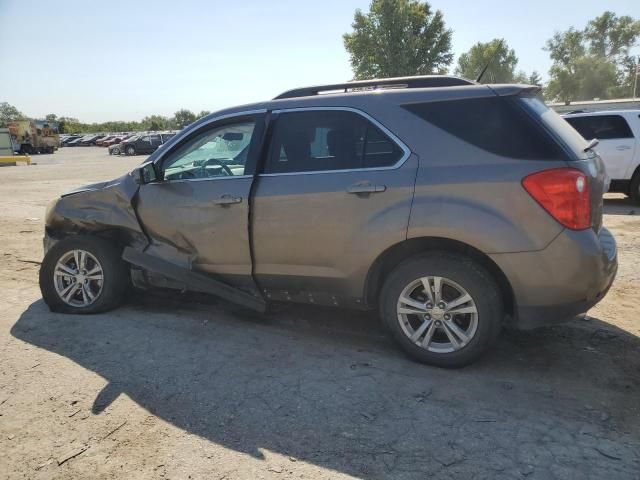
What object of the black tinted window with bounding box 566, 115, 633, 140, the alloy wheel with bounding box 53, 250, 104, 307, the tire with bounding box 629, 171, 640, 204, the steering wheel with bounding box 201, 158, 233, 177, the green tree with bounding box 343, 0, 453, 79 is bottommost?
the alloy wheel with bounding box 53, 250, 104, 307

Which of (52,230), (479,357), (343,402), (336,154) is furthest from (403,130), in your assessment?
(52,230)

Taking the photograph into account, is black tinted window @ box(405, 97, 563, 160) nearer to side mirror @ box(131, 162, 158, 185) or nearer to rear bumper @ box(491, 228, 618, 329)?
rear bumper @ box(491, 228, 618, 329)

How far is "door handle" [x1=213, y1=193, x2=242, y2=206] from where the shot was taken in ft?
13.2

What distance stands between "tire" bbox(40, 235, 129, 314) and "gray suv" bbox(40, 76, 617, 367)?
0.02 metres

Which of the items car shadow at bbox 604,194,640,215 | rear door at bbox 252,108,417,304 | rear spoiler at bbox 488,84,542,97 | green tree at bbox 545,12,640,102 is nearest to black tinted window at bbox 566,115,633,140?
car shadow at bbox 604,194,640,215

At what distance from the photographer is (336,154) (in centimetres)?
378

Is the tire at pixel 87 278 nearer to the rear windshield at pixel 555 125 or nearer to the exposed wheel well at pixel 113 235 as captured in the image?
the exposed wheel well at pixel 113 235

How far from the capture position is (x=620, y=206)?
33.8 feet

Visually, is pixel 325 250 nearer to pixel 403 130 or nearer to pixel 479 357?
pixel 403 130

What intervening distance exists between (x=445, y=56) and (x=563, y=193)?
5834 cm

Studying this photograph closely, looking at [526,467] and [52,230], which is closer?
[526,467]

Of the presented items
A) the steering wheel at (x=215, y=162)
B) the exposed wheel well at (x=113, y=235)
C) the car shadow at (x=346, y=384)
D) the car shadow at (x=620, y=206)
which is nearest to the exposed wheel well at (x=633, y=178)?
the car shadow at (x=620, y=206)

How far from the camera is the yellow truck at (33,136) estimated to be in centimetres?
4262

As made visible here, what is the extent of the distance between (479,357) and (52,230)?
13.3 feet
